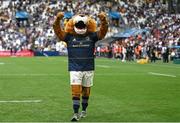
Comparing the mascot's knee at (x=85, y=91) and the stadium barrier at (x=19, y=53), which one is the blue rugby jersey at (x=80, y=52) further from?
the stadium barrier at (x=19, y=53)

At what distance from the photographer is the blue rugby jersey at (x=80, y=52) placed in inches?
473

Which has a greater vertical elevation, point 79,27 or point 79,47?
point 79,27

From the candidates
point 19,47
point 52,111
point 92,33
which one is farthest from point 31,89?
point 19,47

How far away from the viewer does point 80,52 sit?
12047mm

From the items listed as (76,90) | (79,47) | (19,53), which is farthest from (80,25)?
(19,53)

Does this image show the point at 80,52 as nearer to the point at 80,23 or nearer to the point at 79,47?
the point at 79,47

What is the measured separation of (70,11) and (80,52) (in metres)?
53.4

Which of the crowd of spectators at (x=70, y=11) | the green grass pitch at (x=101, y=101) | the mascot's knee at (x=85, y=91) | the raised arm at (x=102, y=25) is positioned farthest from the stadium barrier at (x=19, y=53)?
the raised arm at (x=102, y=25)

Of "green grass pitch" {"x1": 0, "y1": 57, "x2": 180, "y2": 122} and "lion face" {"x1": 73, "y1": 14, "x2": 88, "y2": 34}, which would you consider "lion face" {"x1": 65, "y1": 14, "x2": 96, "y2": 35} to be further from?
"green grass pitch" {"x1": 0, "y1": 57, "x2": 180, "y2": 122}

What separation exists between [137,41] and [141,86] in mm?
34346

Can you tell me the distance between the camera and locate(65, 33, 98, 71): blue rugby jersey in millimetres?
12016

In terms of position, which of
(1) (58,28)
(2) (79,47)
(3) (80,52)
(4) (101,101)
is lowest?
(4) (101,101)

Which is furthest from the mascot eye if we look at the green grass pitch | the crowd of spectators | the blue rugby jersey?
the crowd of spectators

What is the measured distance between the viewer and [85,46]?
476 inches
